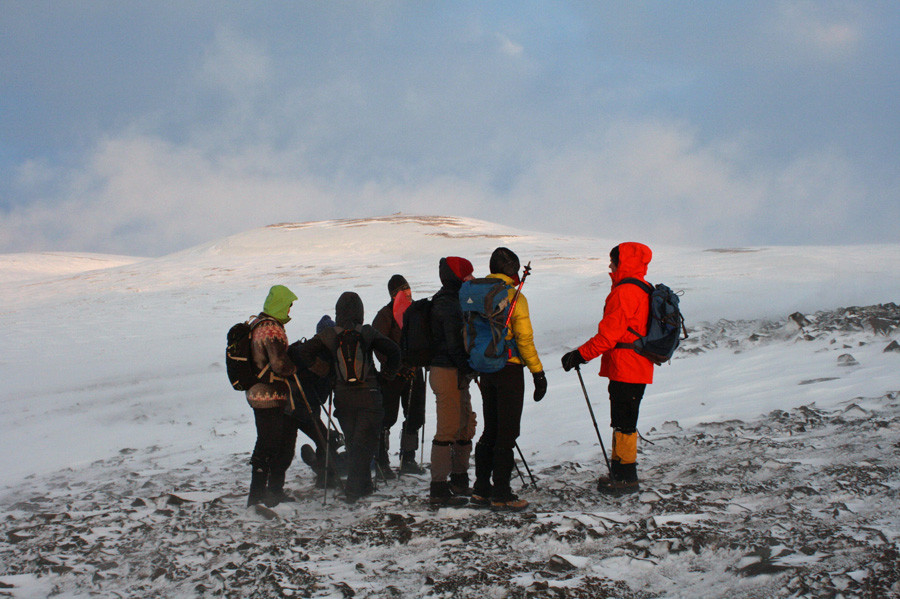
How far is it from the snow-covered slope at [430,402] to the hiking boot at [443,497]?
181 mm

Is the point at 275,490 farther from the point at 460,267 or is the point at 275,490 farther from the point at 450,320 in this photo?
the point at 460,267

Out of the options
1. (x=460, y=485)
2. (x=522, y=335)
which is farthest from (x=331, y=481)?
(x=522, y=335)

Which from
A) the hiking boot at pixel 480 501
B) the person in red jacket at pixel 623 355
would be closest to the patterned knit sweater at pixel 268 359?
the hiking boot at pixel 480 501

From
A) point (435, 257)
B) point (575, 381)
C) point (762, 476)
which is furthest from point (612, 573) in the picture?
point (435, 257)

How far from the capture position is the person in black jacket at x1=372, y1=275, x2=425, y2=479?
253 inches

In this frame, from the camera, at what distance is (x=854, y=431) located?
5902 mm

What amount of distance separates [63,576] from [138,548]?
51cm

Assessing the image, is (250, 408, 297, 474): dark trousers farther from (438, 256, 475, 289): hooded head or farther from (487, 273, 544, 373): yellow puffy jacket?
(487, 273, 544, 373): yellow puffy jacket

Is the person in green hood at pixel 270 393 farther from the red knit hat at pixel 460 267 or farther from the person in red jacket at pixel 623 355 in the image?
the person in red jacket at pixel 623 355

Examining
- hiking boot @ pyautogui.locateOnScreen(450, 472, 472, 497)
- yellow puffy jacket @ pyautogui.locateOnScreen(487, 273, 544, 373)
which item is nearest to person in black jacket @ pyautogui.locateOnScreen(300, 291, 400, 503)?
hiking boot @ pyautogui.locateOnScreen(450, 472, 472, 497)

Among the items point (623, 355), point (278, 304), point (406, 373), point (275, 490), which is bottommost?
point (275, 490)

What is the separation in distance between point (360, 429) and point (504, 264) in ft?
6.22

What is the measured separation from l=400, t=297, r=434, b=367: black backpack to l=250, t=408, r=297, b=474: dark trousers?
1198 mm

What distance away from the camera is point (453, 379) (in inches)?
211
